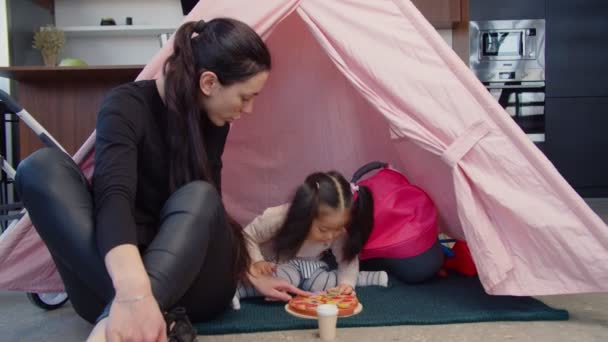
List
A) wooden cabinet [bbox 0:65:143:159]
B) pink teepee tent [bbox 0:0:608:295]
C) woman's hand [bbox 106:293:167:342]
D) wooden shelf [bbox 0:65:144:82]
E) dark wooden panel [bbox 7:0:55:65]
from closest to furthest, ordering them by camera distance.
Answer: woman's hand [bbox 106:293:167:342] → pink teepee tent [bbox 0:0:608:295] → wooden shelf [bbox 0:65:144:82] → wooden cabinet [bbox 0:65:143:159] → dark wooden panel [bbox 7:0:55:65]

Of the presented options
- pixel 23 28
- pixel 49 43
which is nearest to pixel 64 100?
pixel 49 43

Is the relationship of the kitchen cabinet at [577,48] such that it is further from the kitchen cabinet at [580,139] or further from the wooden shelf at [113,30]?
the wooden shelf at [113,30]

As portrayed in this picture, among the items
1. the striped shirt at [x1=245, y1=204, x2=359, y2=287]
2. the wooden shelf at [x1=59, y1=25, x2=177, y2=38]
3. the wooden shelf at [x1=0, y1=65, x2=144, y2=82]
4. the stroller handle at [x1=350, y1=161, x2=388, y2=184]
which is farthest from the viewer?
the wooden shelf at [x1=59, y1=25, x2=177, y2=38]

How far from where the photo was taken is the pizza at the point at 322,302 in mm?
1358

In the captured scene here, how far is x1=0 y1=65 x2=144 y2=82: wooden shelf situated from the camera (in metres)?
2.42

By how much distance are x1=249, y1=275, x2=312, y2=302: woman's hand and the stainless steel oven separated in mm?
2701

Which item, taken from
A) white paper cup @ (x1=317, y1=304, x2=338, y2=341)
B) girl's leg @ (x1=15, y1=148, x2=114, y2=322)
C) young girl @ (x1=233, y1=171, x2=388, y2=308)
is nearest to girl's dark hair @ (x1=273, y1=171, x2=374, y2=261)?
young girl @ (x1=233, y1=171, x2=388, y2=308)

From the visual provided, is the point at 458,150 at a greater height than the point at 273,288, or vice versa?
the point at 458,150

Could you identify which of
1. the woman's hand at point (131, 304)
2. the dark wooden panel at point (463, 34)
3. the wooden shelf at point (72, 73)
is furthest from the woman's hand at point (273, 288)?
the dark wooden panel at point (463, 34)

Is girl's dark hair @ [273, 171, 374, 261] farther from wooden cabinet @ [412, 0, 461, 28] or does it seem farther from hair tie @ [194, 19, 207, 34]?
wooden cabinet @ [412, 0, 461, 28]

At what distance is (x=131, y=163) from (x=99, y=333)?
296 millimetres

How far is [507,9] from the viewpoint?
3771 mm

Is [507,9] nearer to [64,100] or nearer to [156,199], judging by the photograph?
[64,100]

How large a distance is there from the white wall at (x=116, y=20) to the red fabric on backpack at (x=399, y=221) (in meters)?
2.41
